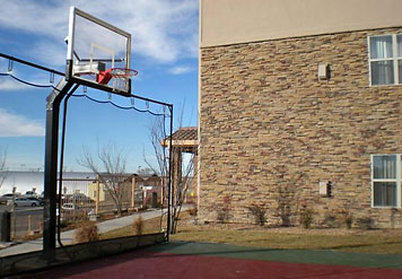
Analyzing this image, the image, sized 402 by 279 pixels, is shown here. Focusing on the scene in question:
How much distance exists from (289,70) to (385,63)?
287 cm

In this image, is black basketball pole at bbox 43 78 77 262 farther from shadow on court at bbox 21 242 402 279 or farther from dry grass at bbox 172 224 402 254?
dry grass at bbox 172 224 402 254

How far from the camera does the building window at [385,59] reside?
12523mm

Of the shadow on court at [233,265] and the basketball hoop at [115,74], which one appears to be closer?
the shadow on court at [233,265]

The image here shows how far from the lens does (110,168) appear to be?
15859mm

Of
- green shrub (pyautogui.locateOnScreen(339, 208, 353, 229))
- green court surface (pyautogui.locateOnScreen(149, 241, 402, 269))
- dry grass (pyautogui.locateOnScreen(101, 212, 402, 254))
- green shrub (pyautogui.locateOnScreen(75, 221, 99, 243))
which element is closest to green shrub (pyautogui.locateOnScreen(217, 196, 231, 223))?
dry grass (pyautogui.locateOnScreen(101, 212, 402, 254))

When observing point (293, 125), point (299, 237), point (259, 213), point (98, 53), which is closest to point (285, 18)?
point (293, 125)

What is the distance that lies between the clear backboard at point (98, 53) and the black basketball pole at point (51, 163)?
1.47ft

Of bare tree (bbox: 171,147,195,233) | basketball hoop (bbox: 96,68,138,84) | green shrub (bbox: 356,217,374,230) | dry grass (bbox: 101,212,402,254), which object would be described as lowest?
dry grass (bbox: 101,212,402,254)

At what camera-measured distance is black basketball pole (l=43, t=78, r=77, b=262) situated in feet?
25.5

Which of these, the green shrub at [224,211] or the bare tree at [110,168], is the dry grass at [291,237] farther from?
the bare tree at [110,168]

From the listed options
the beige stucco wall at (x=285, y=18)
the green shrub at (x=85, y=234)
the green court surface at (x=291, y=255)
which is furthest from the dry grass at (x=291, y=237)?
the beige stucco wall at (x=285, y=18)

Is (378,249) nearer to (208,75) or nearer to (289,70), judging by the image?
(289,70)

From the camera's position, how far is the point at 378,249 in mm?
9547

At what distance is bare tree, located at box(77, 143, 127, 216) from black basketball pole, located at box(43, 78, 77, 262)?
414 centimetres
